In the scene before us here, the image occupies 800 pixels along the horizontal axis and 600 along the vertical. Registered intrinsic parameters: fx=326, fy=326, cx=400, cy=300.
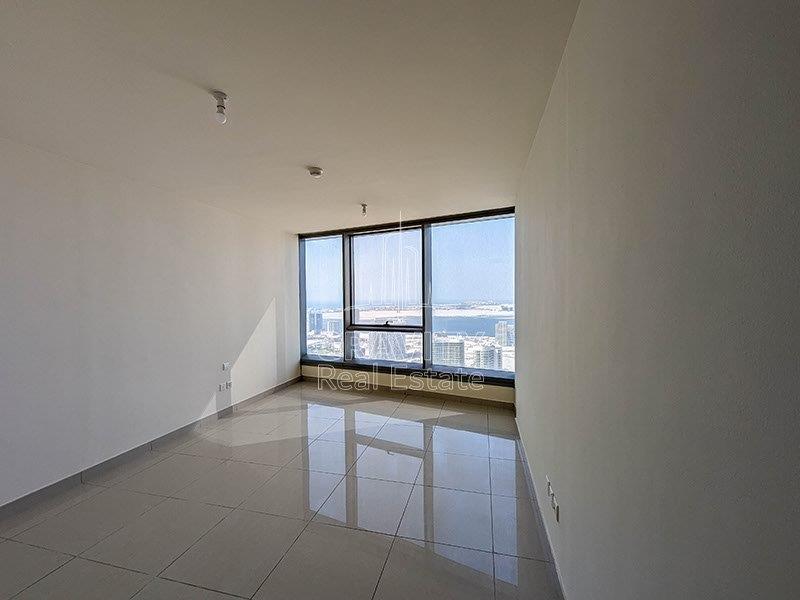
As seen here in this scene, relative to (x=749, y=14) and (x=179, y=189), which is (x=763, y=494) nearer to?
(x=749, y=14)

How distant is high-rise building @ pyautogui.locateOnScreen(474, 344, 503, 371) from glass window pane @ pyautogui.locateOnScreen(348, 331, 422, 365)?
2.88ft

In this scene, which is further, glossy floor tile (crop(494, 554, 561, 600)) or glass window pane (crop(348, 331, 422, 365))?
glass window pane (crop(348, 331, 422, 365))

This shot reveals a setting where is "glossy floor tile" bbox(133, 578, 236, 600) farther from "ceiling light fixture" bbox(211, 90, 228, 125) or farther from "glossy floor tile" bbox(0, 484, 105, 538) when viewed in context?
"ceiling light fixture" bbox(211, 90, 228, 125)

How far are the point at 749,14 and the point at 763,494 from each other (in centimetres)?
71

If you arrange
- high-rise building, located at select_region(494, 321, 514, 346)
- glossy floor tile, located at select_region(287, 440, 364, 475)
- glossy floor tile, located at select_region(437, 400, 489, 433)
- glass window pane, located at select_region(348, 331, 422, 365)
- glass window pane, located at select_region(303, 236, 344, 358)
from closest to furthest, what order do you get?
glossy floor tile, located at select_region(287, 440, 364, 475)
glossy floor tile, located at select_region(437, 400, 489, 433)
high-rise building, located at select_region(494, 321, 514, 346)
glass window pane, located at select_region(348, 331, 422, 365)
glass window pane, located at select_region(303, 236, 344, 358)

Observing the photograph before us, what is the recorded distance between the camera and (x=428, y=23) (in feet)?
4.33

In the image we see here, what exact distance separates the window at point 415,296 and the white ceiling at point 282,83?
1.65 meters

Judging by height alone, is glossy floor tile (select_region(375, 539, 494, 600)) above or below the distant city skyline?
below

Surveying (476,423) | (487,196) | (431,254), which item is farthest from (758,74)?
(431,254)

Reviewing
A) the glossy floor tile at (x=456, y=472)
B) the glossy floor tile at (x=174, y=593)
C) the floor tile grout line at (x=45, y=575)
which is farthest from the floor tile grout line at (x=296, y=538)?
the floor tile grout line at (x=45, y=575)

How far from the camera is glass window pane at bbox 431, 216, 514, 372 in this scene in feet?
14.0

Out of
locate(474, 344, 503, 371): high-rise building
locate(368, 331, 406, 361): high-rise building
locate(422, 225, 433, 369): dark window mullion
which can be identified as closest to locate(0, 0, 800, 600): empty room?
locate(474, 344, 503, 371): high-rise building

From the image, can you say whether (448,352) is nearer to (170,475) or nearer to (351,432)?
(351,432)

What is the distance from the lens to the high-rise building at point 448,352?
4.71 meters
